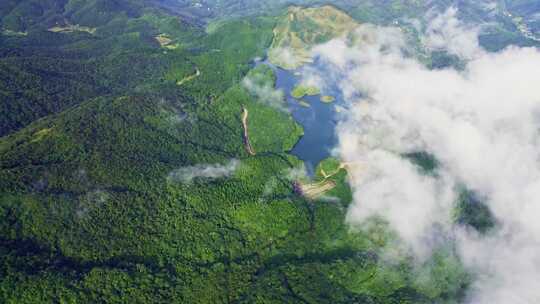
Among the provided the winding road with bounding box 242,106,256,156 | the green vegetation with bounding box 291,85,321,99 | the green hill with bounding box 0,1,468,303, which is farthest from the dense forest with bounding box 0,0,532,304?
the green vegetation with bounding box 291,85,321,99

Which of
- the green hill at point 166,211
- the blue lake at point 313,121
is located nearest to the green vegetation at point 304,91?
the blue lake at point 313,121

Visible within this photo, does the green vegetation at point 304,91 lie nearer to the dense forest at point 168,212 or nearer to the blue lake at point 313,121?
the blue lake at point 313,121

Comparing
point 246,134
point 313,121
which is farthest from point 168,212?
point 313,121

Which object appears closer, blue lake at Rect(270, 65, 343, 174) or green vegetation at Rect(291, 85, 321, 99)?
blue lake at Rect(270, 65, 343, 174)

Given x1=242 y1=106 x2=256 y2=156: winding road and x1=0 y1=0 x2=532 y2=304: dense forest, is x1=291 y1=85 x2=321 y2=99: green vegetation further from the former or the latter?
x1=242 y1=106 x2=256 y2=156: winding road

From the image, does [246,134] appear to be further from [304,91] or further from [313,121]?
[304,91]
